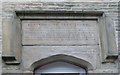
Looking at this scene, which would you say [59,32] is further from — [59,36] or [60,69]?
[60,69]

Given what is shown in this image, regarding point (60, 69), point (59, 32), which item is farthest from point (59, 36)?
point (60, 69)

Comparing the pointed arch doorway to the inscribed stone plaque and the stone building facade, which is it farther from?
the inscribed stone plaque

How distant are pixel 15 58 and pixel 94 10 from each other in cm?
146

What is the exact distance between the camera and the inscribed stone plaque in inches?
196

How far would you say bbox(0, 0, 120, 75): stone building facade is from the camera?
4883 millimetres

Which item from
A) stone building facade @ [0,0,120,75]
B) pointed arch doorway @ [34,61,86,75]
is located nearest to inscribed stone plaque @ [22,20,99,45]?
stone building facade @ [0,0,120,75]

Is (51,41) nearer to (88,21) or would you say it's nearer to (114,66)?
(88,21)

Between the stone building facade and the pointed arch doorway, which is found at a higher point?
the stone building facade

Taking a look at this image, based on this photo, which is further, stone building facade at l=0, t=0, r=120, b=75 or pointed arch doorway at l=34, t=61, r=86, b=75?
pointed arch doorway at l=34, t=61, r=86, b=75

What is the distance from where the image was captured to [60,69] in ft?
16.5

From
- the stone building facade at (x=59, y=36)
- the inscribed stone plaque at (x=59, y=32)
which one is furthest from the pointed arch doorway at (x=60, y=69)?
the inscribed stone plaque at (x=59, y=32)

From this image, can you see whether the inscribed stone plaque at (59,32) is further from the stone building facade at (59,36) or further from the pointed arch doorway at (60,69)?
the pointed arch doorway at (60,69)

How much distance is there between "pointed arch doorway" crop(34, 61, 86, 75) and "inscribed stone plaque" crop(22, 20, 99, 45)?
0.36 meters

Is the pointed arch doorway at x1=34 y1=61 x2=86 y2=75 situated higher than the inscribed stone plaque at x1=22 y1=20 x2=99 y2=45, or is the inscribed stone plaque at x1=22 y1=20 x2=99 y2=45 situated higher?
the inscribed stone plaque at x1=22 y1=20 x2=99 y2=45
